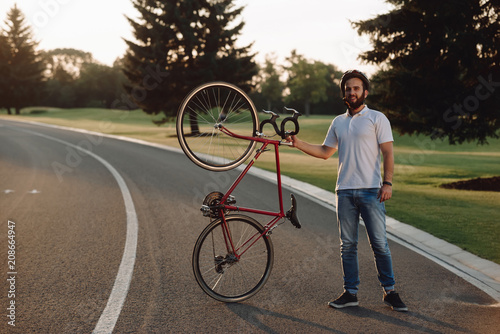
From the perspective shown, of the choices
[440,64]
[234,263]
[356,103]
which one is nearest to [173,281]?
[234,263]

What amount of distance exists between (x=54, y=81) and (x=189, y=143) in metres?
119

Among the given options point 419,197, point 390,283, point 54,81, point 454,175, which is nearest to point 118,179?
point 419,197

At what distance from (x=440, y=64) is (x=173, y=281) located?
11558mm

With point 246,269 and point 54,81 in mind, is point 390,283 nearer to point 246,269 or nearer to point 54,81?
point 246,269

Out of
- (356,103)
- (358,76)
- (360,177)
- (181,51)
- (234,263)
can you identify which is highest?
(181,51)

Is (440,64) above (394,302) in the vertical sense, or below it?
above

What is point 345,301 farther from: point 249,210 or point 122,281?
point 122,281

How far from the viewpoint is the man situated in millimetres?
4625

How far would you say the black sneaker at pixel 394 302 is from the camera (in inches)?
180

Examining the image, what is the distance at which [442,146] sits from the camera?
40.4 meters

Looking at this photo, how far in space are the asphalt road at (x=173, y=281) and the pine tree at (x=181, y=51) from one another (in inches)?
1090

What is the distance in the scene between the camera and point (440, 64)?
13828 millimetres

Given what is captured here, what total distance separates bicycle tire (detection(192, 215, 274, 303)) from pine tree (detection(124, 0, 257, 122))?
105 ft

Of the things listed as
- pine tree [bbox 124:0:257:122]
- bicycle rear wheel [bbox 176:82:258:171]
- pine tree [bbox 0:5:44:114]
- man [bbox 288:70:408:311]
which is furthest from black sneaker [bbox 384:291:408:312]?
pine tree [bbox 0:5:44:114]
